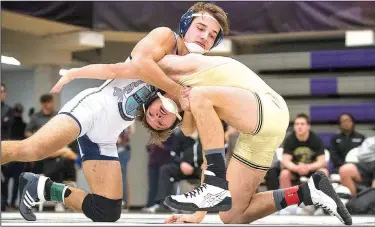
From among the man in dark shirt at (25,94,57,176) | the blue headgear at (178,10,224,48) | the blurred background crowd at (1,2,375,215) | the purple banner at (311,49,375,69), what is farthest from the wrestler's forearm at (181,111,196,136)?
the purple banner at (311,49,375,69)

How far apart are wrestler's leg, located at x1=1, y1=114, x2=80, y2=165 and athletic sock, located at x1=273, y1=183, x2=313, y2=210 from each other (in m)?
1.03

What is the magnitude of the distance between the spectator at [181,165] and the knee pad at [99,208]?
3.29 m

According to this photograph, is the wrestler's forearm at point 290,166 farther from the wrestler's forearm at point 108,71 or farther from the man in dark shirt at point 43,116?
the wrestler's forearm at point 108,71

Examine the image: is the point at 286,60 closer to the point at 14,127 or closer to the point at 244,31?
the point at 244,31

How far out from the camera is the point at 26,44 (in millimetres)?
8602

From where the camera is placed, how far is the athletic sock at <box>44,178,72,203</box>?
349 cm

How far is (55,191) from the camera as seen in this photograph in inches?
138

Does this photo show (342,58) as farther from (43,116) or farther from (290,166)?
(43,116)

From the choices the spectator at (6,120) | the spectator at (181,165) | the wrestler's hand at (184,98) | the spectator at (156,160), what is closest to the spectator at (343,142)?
the spectator at (181,165)

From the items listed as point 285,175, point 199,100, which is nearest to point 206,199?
point 199,100

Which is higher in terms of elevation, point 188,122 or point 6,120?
point 6,120

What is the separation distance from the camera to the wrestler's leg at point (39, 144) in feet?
10.3

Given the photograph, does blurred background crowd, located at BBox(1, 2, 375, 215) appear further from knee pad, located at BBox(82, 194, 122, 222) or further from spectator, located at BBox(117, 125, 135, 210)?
knee pad, located at BBox(82, 194, 122, 222)

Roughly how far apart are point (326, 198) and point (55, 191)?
1.37 meters
